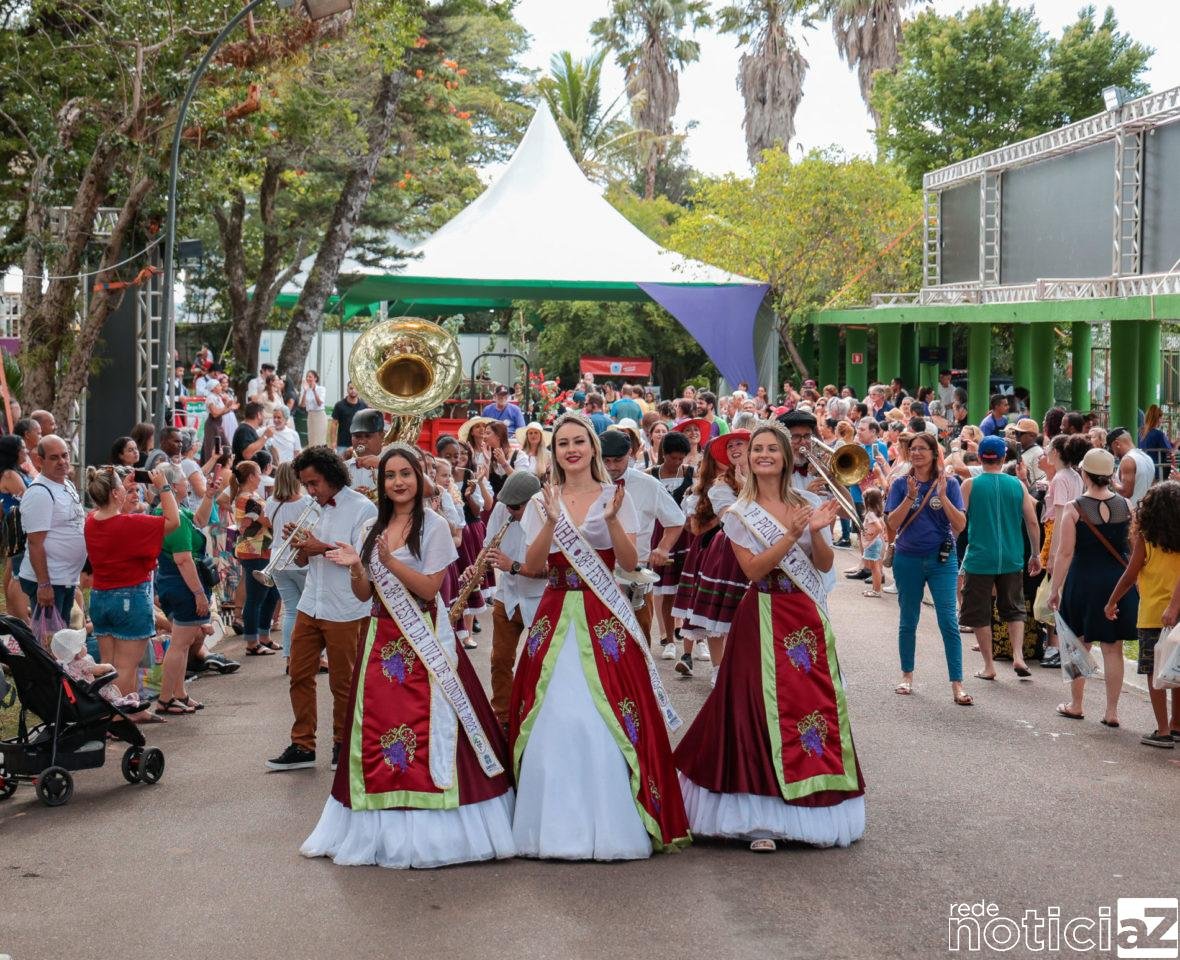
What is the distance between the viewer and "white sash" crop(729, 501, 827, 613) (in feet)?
22.9

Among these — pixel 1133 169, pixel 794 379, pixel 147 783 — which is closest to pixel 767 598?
pixel 147 783

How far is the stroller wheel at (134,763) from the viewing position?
8.28 meters

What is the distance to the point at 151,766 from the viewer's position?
8312 millimetres

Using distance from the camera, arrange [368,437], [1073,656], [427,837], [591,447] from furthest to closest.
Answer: [368,437], [1073,656], [591,447], [427,837]

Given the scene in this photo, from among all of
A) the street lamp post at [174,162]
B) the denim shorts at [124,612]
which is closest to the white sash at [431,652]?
the denim shorts at [124,612]

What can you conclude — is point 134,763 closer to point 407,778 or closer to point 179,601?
point 179,601

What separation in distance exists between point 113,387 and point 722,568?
12357 mm

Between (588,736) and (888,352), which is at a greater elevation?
(888,352)

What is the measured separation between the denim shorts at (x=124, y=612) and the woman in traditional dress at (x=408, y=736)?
9.49 ft

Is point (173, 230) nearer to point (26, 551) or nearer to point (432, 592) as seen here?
point (26, 551)

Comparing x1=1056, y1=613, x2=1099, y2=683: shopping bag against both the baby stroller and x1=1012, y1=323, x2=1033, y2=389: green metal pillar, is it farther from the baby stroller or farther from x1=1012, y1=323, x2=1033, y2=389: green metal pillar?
x1=1012, y1=323, x2=1033, y2=389: green metal pillar

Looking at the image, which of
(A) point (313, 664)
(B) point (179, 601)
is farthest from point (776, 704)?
(B) point (179, 601)

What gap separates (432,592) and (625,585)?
94 centimetres

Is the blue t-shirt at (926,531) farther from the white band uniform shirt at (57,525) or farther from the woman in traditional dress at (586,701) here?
the white band uniform shirt at (57,525)
